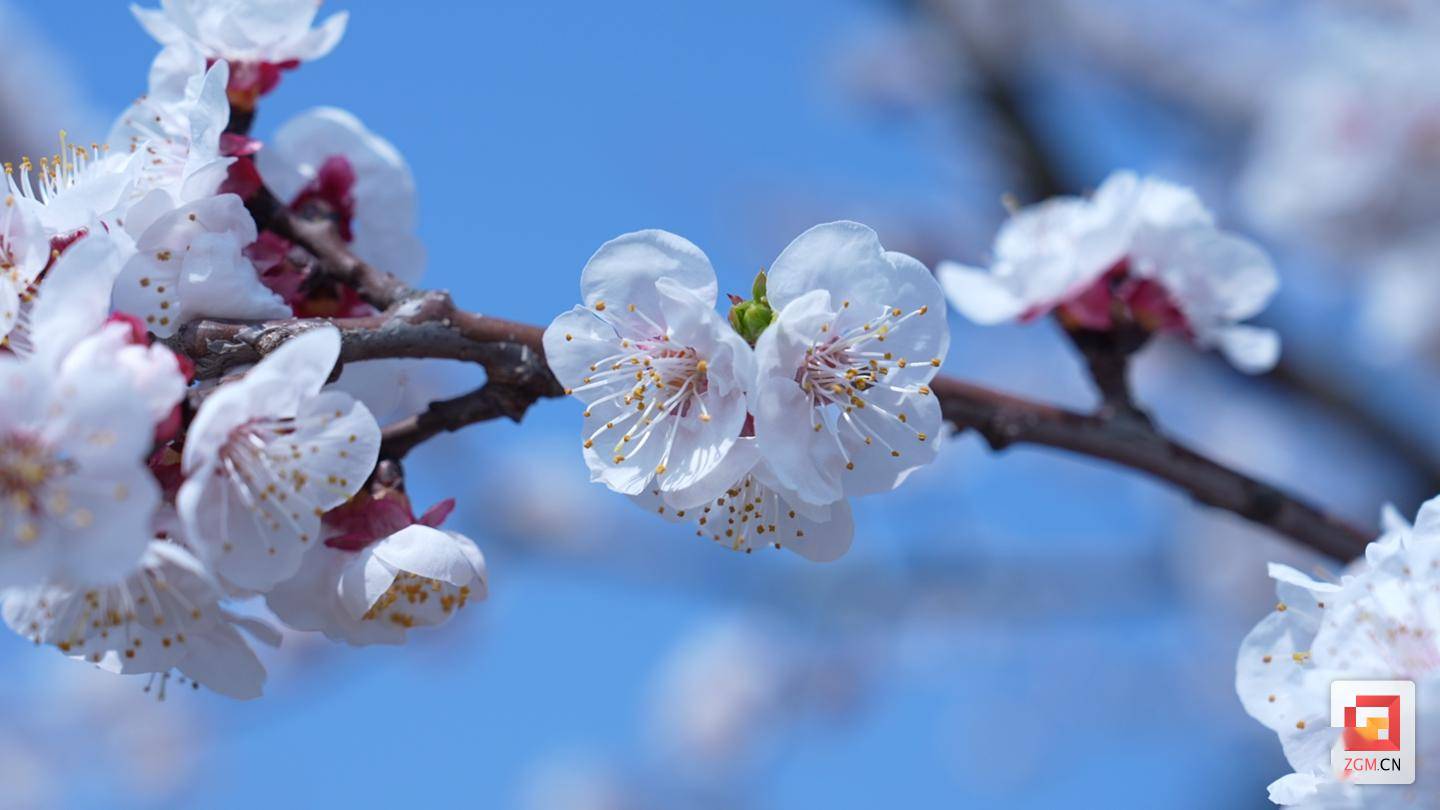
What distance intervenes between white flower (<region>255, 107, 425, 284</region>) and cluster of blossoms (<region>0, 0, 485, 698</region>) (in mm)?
151

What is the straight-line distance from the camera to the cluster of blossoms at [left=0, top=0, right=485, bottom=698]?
0.88 meters

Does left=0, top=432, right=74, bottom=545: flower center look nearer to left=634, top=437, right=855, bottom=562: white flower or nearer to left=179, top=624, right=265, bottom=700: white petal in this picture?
left=179, top=624, right=265, bottom=700: white petal

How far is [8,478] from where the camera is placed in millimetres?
891

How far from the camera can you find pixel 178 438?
102 centimetres

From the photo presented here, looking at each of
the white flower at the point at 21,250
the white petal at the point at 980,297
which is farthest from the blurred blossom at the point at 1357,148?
the white flower at the point at 21,250

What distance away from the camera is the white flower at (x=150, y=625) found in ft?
3.42

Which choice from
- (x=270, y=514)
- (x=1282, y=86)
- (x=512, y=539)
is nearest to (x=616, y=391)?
(x=270, y=514)

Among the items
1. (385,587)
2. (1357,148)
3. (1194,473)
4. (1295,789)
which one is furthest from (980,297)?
(1357,148)

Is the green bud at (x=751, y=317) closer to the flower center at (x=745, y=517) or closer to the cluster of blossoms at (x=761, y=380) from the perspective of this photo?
the cluster of blossoms at (x=761, y=380)

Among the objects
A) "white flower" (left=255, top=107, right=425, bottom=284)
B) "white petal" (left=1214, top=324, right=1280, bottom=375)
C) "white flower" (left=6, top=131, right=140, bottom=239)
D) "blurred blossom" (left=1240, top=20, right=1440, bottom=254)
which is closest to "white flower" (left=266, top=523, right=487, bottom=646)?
"white flower" (left=6, top=131, right=140, bottom=239)

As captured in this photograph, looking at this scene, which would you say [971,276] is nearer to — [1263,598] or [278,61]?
[278,61]

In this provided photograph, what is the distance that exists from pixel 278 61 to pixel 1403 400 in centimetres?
341

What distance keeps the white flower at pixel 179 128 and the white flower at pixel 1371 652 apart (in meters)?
1.02

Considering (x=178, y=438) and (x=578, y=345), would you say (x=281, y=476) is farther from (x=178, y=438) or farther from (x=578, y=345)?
(x=578, y=345)
